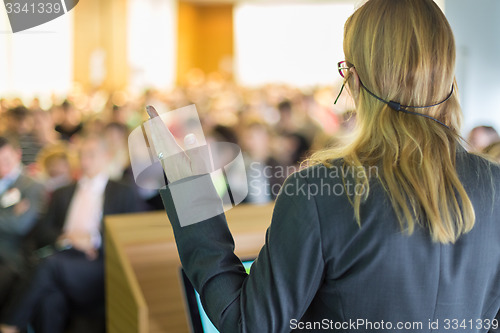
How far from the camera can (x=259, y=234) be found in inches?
68.4

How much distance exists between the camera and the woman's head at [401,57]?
70 cm

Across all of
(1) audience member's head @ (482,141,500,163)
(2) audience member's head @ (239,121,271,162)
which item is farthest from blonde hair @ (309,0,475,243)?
(2) audience member's head @ (239,121,271,162)

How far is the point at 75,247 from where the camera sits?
2.90 m

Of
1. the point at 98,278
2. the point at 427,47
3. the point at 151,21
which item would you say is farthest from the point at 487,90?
the point at 151,21

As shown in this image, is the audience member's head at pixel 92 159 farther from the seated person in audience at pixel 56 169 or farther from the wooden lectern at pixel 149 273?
the wooden lectern at pixel 149 273

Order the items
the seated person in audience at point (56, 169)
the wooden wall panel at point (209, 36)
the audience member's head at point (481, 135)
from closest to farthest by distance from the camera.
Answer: the audience member's head at point (481, 135) < the seated person in audience at point (56, 169) < the wooden wall panel at point (209, 36)

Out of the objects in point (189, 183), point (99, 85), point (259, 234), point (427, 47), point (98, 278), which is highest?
point (427, 47)

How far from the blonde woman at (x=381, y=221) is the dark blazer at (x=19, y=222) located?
2.67 metres

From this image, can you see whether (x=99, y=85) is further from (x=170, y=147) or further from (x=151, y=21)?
(x=170, y=147)

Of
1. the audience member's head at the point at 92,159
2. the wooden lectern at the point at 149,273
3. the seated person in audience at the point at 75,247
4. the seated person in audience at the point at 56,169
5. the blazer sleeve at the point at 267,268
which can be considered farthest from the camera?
the seated person in audience at the point at 56,169

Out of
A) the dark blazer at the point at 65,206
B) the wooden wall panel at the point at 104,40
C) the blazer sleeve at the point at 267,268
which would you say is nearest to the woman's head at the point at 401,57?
the blazer sleeve at the point at 267,268

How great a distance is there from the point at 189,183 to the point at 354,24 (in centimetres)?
30

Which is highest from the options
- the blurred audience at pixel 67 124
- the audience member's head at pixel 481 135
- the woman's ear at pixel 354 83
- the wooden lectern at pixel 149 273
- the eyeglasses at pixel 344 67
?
the eyeglasses at pixel 344 67

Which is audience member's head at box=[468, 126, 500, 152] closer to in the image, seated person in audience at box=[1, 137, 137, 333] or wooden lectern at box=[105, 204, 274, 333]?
wooden lectern at box=[105, 204, 274, 333]
